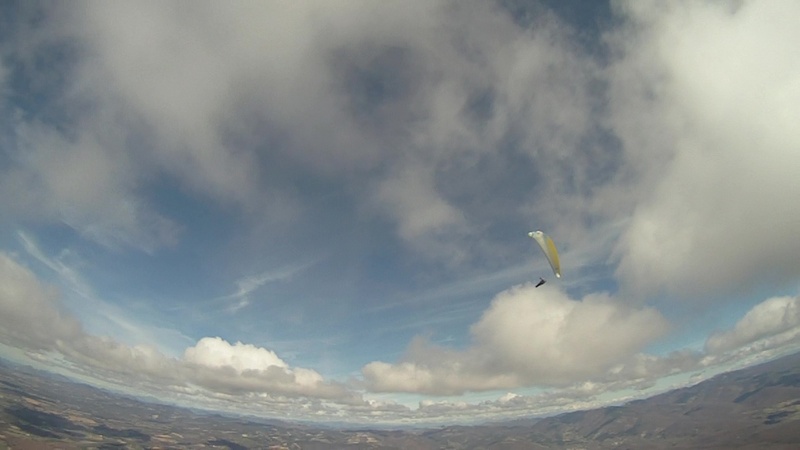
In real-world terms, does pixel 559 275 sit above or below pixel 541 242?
below
